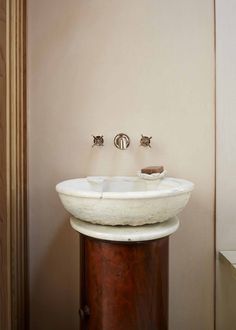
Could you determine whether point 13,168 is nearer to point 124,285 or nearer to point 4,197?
point 4,197

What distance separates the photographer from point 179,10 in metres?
1.17

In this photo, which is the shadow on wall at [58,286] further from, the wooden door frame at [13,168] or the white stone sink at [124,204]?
the white stone sink at [124,204]

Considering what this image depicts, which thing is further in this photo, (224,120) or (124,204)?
(224,120)

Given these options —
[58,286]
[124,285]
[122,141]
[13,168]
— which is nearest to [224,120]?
[122,141]

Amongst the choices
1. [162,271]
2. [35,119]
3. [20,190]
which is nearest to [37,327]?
[20,190]

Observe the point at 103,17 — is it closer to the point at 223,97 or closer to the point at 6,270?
the point at 223,97

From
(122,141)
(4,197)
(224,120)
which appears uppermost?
(224,120)

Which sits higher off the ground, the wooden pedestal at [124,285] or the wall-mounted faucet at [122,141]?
the wall-mounted faucet at [122,141]

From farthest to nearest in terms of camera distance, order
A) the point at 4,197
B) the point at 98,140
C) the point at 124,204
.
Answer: the point at 98,140
the point at 4,197
the point at 124,204

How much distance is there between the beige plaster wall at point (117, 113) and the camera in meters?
1.17

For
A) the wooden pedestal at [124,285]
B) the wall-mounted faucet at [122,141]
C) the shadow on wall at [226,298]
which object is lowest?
the shadow on wall at [226,298]

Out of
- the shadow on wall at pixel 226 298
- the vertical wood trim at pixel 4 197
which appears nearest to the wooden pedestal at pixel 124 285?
the vertical wood trim at pixel 4 197

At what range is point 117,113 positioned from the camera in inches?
46.2

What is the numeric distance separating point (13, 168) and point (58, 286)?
63 centimetres
